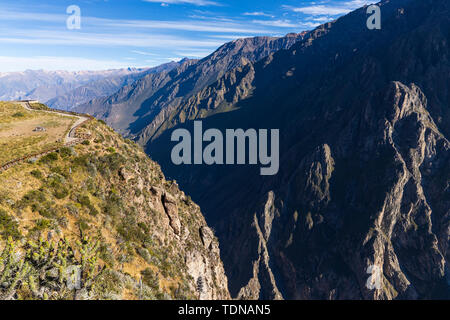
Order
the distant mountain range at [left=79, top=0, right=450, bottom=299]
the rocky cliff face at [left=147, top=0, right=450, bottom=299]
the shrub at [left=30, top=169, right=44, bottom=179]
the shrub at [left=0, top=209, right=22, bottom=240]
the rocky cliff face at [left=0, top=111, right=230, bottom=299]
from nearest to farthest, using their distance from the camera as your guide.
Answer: the rocky cliff face at [left=0, top=111, right=230, bottom=299] < the shrub at [left=0, top=209, right=22, bottom=240] < the shrub at [left=30, top=169, right=44, bottom=179] < the rocky cliff face at [left=147, top=0, right=450, bottom=299] < the distant mountain range at [left=79, top=0, right=450, bottom=299]

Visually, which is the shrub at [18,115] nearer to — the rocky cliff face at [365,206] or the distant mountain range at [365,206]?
the distant mountain range at [365,206]

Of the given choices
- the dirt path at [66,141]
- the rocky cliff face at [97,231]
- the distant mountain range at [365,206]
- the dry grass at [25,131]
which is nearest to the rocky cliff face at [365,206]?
the distant mountain range at [365,206]

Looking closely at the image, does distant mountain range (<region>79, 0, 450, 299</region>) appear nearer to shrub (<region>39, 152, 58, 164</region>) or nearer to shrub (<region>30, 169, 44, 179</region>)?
shrub (<region>39, 152, 58, 164</region>)

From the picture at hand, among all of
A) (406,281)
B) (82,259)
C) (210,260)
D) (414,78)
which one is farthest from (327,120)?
(82,259)

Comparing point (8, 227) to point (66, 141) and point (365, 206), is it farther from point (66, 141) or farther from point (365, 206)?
point (365, 206)

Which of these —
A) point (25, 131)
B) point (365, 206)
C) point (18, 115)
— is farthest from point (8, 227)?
point (365, 206)

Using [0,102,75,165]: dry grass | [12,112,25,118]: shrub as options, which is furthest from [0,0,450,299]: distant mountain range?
[12,112,25,118]: shrub
